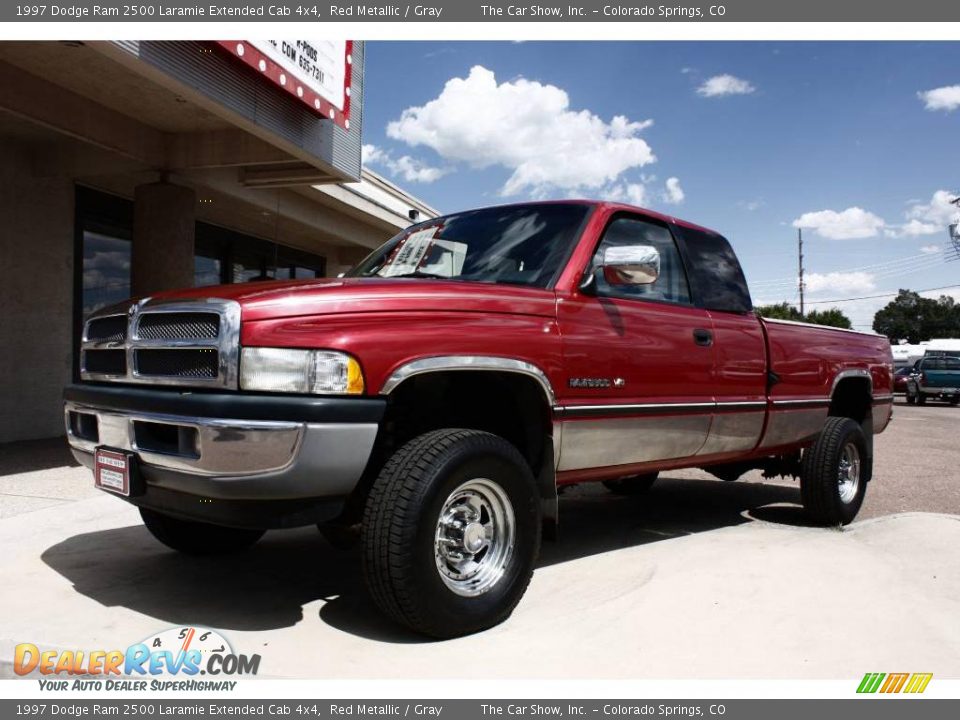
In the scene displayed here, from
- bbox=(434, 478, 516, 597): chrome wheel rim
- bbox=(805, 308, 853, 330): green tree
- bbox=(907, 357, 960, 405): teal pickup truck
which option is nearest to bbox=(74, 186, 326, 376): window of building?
bbox=(434, 478, 516, 597): chrome wheel rim

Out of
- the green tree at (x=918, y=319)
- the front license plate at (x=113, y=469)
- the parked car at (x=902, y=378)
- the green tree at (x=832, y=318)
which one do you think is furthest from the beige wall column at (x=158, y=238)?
the green tree at (x=918, y=319)

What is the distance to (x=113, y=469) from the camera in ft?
10.5

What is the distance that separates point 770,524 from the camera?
5.68 meters

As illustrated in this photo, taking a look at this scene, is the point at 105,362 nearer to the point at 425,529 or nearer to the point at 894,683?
the point at 425,529

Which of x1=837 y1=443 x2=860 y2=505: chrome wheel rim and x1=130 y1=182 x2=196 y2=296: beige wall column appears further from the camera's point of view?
x1=130 y1=182 x2=196 y2=296: beige wall column

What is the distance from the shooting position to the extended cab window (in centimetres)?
408

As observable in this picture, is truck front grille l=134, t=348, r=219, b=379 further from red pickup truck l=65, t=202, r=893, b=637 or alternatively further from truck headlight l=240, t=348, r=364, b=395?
truck headlight l=240, t=348, r=364, b=395

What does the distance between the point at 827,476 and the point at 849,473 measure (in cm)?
59

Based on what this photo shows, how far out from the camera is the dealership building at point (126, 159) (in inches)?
310

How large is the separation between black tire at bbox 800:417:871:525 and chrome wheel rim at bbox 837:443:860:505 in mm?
36

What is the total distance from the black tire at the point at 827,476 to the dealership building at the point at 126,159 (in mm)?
6539

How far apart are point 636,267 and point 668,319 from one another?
74cm

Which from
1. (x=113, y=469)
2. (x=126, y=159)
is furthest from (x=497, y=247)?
(x=126, y=159)

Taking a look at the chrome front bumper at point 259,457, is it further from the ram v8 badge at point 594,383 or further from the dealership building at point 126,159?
the dealership building at point 126,159
